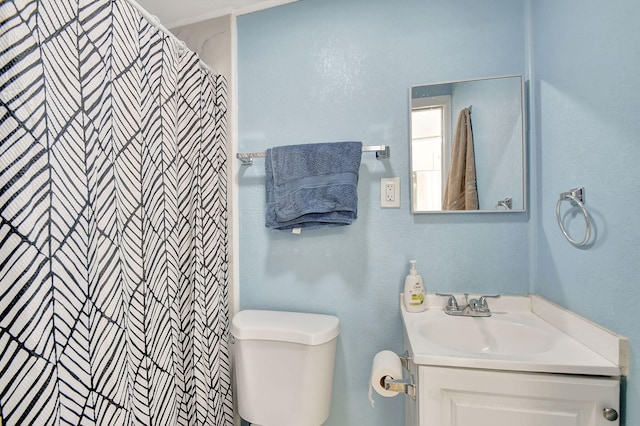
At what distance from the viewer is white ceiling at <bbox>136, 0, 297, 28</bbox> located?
1.38m

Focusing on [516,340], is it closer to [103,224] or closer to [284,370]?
[284,370]

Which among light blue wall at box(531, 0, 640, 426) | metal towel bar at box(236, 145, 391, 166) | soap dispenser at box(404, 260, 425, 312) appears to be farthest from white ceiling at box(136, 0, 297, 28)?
soap dispenser at box(404, 260, 425, 312)

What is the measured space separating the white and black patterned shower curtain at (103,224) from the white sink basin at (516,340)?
2.63 feet

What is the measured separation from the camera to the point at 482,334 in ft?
3.38

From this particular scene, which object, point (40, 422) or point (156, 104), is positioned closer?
point (40, 422)

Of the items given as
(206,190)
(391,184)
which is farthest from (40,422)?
(391,184)

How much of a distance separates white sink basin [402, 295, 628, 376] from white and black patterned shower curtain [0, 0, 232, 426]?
0.80 m

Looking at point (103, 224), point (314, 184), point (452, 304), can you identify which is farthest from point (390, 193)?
point (103, 224)

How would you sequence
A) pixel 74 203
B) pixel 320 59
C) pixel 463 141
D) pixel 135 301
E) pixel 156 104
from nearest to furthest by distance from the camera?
pixel 74 203 < pixel 135 301 < pixel 156 104 < pixel 463 141 < pixel 320 59

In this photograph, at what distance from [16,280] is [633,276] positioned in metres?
1.33

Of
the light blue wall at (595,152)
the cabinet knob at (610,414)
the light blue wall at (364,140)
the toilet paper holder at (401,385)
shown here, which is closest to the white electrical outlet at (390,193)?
the light blue wall at (364,140)

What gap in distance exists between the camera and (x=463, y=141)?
1.18 meters

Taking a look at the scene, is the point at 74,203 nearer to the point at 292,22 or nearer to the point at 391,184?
the point at 391,184

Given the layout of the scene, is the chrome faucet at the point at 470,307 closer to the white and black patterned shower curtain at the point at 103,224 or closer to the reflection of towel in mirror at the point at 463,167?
the reflection of towel in mirror at the point at 463,167
